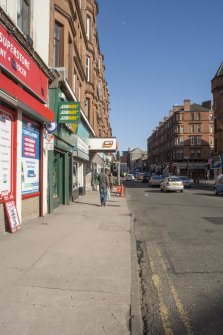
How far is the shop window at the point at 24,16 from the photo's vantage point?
10.8m

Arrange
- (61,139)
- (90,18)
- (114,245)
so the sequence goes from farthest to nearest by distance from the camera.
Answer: (90,18) → (61,139) → (114,245)

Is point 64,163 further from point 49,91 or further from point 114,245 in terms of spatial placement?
point 114,245

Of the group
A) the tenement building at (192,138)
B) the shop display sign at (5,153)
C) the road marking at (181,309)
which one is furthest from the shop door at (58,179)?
the tenement building at (192,138)

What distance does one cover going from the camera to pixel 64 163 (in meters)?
17.1

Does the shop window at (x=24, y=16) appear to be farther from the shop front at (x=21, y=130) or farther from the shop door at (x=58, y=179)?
the shop door at (x=58, y=179)

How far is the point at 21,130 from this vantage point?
10.1 metres

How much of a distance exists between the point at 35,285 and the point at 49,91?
1006cm

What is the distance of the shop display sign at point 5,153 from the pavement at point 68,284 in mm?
Answer: 1261

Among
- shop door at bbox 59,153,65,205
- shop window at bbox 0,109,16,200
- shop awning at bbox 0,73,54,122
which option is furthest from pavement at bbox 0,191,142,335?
shop door at bbox 59,153,65,205

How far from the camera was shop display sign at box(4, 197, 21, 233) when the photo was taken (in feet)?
29.0

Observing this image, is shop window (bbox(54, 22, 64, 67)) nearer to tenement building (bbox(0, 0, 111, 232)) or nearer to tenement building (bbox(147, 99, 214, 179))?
tenement building (bbox(0, 0, 111, 232))

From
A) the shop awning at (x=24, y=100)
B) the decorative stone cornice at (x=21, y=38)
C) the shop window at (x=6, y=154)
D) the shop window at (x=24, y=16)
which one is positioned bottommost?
the shop window at (x=6, y=154)

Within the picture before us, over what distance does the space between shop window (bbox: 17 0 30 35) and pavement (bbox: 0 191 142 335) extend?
640 cm

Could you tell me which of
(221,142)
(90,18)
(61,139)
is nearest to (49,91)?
(61,139)
